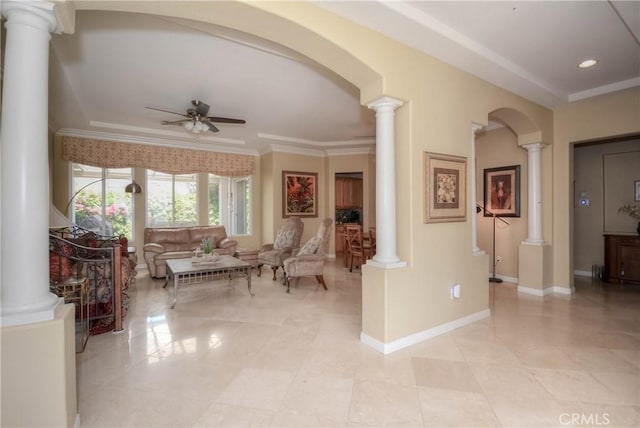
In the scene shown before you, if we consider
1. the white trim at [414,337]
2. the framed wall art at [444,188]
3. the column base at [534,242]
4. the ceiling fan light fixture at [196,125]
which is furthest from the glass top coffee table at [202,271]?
the column base at [534,242]

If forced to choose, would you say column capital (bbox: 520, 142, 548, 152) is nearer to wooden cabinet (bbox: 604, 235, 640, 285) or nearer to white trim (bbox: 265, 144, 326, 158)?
wooden cabinet (bbox: 604, 235, 640, 285)

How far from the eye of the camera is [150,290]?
4.86 metres

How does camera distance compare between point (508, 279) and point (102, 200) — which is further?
point (102, 200)

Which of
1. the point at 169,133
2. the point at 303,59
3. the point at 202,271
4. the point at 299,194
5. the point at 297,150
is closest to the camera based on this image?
the point at 303,59

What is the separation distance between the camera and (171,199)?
696cm

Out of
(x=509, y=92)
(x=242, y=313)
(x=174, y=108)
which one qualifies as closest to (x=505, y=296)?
(x=509, y=92)

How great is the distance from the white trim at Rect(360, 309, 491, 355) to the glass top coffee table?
7.47ft

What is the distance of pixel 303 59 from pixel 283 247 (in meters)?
3.51

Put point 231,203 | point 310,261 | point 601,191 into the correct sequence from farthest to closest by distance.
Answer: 1. point 231,203
2. point 601,191
3. point 310,261

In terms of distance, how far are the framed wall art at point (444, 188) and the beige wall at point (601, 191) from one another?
3.97 m

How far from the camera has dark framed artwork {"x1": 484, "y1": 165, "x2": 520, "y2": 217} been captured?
509 centimetres

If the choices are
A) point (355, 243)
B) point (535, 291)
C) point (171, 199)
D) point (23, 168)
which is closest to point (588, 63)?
point (535, 291)

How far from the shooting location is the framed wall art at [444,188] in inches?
118

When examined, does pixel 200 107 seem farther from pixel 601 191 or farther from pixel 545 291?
pixel 601 191
